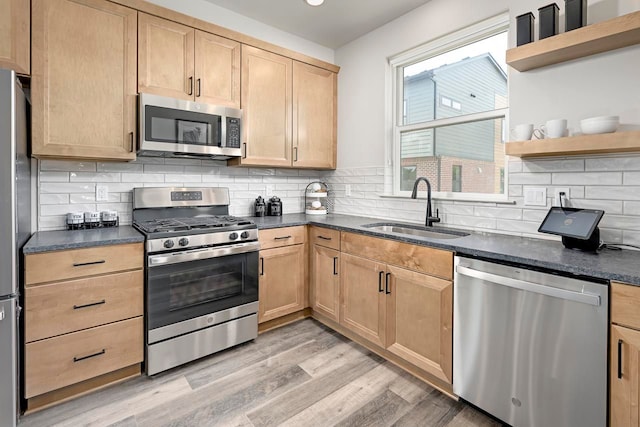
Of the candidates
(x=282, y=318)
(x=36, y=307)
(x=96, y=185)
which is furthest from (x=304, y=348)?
(x=96, y=185)

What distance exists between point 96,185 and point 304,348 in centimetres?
192

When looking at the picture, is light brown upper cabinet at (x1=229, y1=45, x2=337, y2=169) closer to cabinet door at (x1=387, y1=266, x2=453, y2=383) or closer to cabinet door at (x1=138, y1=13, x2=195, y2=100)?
cabinet door at (x1=138, y1=13, x2=195, y2=100)

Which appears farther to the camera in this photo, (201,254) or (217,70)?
(217,70)

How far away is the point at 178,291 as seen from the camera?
6.97 ft

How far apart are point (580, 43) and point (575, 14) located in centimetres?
19

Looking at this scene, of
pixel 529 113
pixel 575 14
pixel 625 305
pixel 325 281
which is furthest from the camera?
pixel 325 281

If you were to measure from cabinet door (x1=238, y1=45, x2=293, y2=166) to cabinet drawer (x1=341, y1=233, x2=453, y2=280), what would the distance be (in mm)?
1043

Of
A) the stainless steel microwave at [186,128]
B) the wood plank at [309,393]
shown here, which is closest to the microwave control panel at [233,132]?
the stainless steel microwave at [186,128]

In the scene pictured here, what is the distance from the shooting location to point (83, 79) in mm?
2025

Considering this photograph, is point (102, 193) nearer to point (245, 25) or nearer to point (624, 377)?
point (245, 25)

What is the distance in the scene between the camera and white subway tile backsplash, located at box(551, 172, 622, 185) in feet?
5.61

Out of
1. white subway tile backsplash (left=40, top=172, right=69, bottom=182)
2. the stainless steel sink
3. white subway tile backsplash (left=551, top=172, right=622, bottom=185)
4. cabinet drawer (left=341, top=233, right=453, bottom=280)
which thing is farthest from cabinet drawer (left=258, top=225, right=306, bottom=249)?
white subway tile backsplash (left=551, top=172, right=622, bottom=185)

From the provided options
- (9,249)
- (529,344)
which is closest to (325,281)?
(529,344)

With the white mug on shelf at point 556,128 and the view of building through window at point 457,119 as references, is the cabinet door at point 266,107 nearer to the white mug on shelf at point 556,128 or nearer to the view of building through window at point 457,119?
the view of building through window at point 457,119
